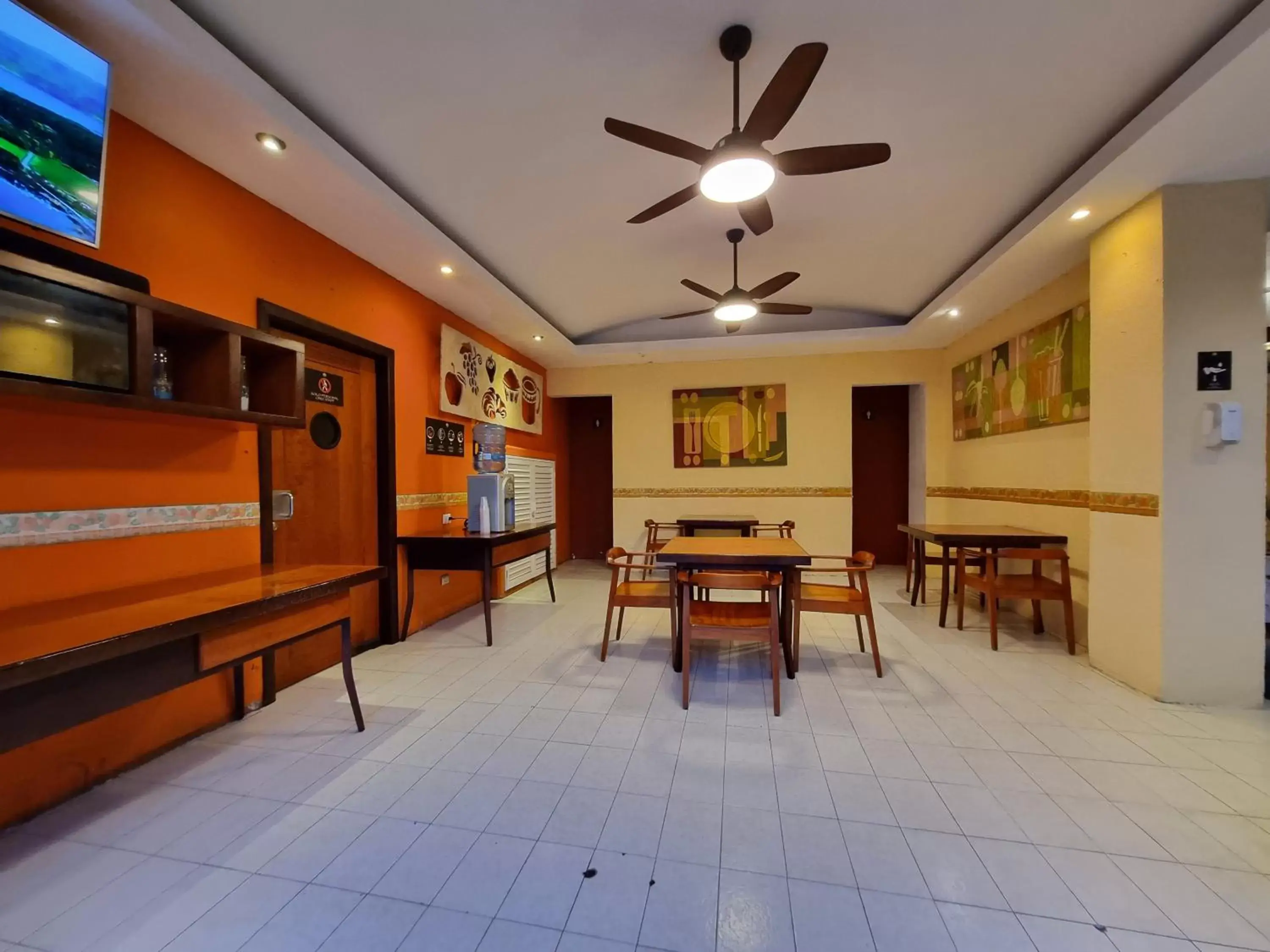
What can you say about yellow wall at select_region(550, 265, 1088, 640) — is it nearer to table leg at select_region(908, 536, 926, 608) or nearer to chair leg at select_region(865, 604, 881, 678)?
table leg at select_region(908, 536, 926, 608)

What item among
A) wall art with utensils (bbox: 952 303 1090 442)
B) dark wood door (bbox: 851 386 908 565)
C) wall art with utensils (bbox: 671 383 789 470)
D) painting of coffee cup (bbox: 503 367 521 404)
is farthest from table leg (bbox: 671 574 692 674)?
dark wood door (bbox: 851 386 908 565)

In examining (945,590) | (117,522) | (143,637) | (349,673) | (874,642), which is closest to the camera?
(143,637)

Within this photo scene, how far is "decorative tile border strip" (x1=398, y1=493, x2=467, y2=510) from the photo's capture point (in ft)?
13.2

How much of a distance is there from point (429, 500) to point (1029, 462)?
209 inches

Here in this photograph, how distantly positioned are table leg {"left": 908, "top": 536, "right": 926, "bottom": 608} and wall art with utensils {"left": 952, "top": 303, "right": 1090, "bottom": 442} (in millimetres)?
1355

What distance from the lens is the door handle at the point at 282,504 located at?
2.91 metres

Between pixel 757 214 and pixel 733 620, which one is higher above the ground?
pixel 757 214

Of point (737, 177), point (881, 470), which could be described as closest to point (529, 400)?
point (737, 177)

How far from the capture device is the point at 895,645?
372 cm

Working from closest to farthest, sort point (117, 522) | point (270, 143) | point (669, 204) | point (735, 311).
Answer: point (117, 522)
point (270, 143)
point (669, 204)
point (735, 311)

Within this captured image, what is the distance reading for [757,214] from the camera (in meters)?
2.79

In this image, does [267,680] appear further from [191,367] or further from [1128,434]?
[1128,434]

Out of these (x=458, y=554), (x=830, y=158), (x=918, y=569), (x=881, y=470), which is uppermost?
(x=830, y=158)

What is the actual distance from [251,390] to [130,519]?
0.86 meters
